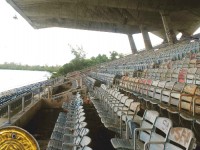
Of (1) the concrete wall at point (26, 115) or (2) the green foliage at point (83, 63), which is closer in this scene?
(1) the concrete wall at point (26, 115)

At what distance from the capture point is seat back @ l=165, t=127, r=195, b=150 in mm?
2467

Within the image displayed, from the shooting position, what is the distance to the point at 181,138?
2637 mm

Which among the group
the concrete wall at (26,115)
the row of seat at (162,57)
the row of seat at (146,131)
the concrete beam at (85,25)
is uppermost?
the concrete beam at (85,25)

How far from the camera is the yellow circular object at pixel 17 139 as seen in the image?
2.04 meters

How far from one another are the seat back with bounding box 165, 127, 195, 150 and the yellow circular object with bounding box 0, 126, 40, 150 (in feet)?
4.18

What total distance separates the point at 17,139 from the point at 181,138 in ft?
4.75

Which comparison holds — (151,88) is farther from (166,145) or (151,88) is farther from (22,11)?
(22,11)

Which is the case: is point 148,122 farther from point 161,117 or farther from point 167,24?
point 167,24

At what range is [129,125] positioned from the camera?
160 inches

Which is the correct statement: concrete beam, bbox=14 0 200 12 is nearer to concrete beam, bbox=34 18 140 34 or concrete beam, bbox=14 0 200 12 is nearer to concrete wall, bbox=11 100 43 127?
concrete beam, bbox=34 18 140 34

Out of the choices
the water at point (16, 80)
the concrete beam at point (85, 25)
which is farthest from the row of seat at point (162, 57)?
the concrete beam at point (85, 25)

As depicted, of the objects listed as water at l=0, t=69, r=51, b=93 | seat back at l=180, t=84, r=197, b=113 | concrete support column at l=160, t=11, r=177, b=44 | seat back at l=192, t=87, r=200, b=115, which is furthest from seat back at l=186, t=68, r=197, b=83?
water at l=0, t=69, r=51, b=93

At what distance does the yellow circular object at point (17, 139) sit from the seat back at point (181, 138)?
1275 millimetres

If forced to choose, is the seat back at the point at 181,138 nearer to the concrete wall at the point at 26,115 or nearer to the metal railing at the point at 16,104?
the metal railing at the point at 16,104
